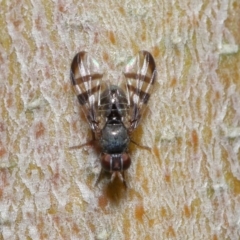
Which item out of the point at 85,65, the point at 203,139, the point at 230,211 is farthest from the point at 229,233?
the point at 85,65

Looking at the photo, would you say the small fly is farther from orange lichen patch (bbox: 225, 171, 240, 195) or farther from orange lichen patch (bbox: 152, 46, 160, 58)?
orange lichen patch (bbox: 225, 171, 240, 195)

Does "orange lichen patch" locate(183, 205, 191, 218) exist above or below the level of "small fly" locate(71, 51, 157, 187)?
below

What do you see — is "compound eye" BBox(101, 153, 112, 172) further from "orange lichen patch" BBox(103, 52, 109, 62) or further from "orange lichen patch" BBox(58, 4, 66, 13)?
"orange lichen patch" BBox(58, 4, 66, 13)

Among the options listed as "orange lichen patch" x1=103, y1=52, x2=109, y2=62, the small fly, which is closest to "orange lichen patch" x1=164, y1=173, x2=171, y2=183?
the small fly

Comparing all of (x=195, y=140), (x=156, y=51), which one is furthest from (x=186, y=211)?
(x=156, y=51)

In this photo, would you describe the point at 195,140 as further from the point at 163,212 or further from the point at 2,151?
the point at 2,151

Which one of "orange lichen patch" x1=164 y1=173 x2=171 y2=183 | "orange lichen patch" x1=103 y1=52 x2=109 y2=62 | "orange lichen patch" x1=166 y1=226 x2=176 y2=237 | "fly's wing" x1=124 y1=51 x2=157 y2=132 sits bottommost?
"orange lichen patch" x1=166 y1=226 x2=176 y2=237

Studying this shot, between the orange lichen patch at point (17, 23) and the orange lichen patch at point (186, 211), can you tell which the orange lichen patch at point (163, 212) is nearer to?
the orange lichen patch at point (186, 211)
